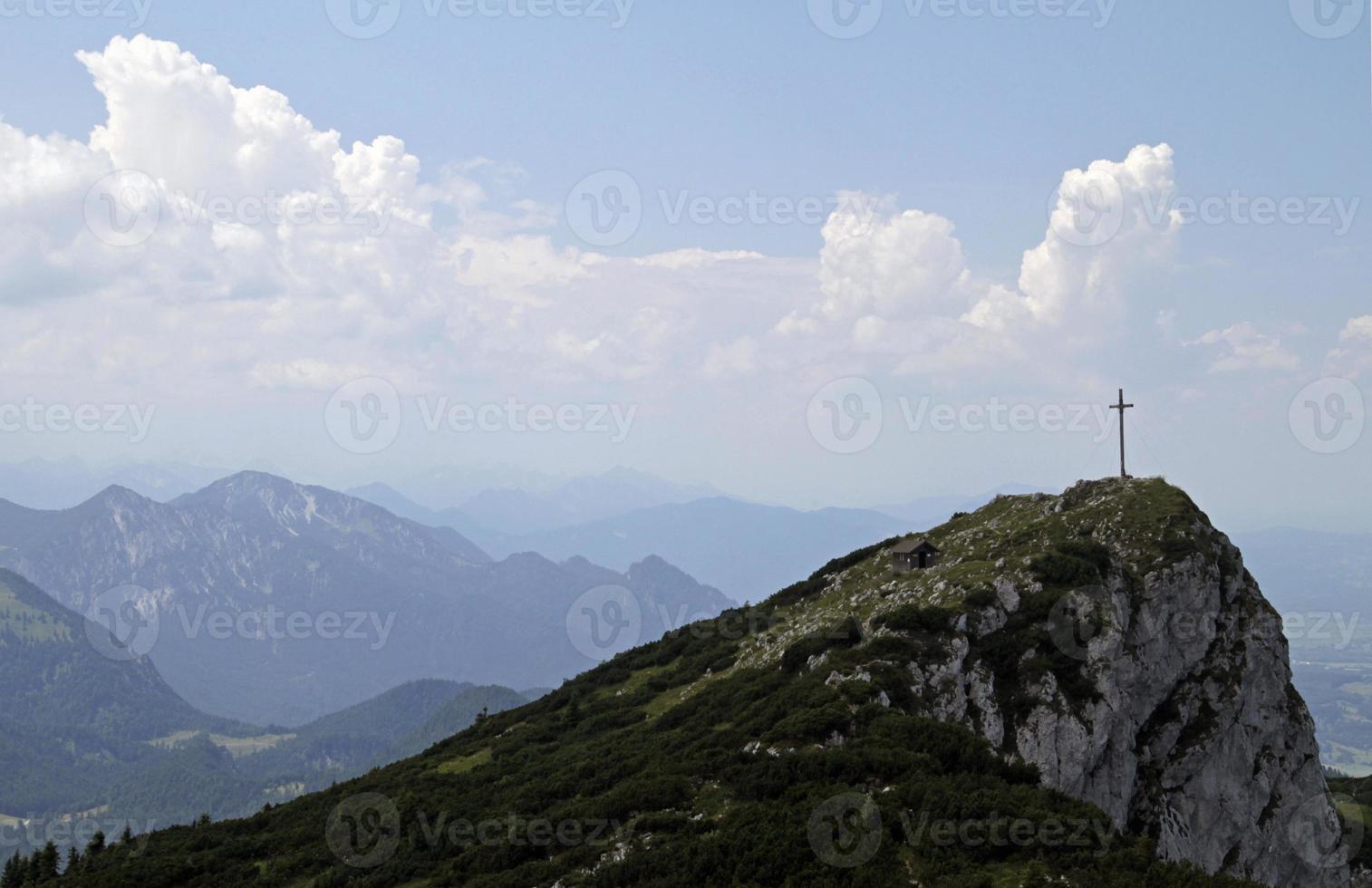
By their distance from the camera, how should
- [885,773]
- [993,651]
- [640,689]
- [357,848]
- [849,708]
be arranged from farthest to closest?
[640,689]
[993,651]
[357,848]
[849,708]
[885,773]

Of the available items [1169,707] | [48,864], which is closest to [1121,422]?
[1169,707]

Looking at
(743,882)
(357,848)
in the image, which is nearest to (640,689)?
(357,848)

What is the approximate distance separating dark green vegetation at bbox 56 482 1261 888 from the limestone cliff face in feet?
2.26

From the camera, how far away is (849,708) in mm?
43812

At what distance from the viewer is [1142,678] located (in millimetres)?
55781

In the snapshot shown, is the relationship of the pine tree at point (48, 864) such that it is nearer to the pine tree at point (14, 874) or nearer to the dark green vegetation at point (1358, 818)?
the pine tree at point (14, 874)

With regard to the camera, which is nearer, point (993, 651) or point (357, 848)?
point (357, 848)

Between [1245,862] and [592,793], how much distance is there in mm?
41390

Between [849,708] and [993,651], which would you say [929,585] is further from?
[849,708]

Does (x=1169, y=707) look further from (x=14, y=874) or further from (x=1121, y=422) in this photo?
(x=14, y=874)

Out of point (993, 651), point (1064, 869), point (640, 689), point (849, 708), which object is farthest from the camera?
point (640, 689)

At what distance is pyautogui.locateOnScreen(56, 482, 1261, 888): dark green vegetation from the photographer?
30.2 m

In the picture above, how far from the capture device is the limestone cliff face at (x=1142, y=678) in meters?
50.5

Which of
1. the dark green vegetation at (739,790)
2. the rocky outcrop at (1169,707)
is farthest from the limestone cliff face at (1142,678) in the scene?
the dark green vegetation at (739,790)
